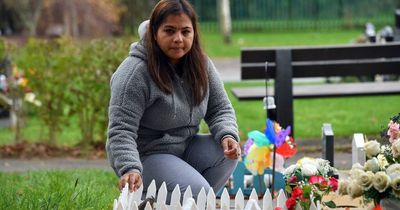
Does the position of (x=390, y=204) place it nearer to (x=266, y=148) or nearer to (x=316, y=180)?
(x=316, y=180)

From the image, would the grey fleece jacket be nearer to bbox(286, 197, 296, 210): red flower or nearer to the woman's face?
the woman's face


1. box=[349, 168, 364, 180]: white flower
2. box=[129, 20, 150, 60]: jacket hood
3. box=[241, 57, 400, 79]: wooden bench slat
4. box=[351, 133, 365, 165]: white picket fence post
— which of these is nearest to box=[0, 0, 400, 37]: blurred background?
box=[241, 57, 400, 79]: wooden bench slat

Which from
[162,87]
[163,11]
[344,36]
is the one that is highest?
[163,11]

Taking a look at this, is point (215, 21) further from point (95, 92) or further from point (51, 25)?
point (95, 92)

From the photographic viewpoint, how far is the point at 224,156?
556 cm

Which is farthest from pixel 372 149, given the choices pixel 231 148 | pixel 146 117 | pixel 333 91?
pixel 333 91

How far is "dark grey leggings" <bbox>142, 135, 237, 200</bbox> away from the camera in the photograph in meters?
5.26

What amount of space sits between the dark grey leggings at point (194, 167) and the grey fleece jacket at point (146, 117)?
53 mm

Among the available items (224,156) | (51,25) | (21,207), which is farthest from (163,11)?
(51,25)

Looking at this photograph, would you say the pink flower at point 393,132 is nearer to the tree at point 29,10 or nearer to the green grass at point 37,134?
the green grass at point 37,134

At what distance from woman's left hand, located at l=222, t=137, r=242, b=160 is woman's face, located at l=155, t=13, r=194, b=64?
50cm

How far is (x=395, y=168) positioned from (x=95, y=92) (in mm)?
5734

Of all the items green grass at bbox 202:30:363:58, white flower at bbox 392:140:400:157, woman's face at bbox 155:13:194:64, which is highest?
woman's face at bbox 155:13:194:64

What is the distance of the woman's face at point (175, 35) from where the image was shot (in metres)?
5.41
